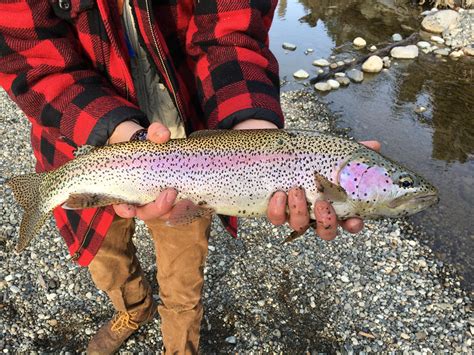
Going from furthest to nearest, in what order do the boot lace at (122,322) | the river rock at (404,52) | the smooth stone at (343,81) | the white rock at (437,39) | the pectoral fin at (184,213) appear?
the white rock at (437,39), the river rock at (404,52), the smooth stone at (343,81), the boot lace at (122,322), the pectoral fin at (184,213)

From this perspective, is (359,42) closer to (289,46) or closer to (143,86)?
(289,46)

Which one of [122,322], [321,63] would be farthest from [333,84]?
[122,322]

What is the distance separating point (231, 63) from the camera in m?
2.72

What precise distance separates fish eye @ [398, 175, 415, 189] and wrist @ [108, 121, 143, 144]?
61.4 inches

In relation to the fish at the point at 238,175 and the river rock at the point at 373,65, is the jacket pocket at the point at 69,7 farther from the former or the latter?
the river rock at the point at 373,65

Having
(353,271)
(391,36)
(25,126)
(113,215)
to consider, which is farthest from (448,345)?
(391,36)

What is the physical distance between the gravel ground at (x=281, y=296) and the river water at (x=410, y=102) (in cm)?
67

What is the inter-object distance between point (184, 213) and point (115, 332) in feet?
6.79

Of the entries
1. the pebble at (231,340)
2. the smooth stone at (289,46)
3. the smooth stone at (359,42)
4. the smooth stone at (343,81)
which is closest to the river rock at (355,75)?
the smooth stone at (343,81)

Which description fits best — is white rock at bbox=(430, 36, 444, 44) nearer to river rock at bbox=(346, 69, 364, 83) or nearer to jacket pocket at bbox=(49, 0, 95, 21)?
river rock at bbox=(346, 69, 364, 83)

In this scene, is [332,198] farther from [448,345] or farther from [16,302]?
[16,302]

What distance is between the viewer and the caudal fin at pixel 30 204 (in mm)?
2703

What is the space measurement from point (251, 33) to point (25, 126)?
7226mm

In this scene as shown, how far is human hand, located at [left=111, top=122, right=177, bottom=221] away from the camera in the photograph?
235cm
